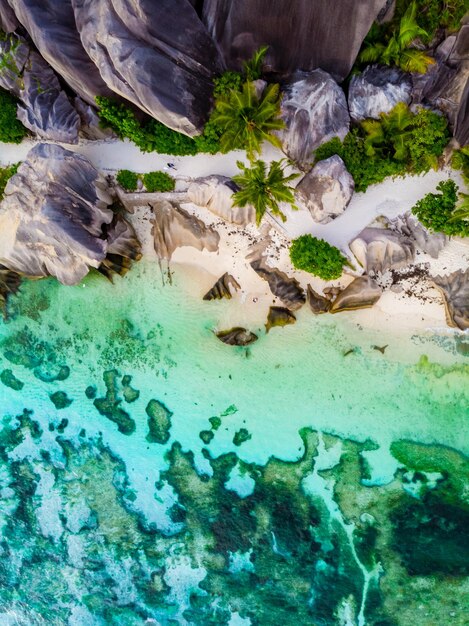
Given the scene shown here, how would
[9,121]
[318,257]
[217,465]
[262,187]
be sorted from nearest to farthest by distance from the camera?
[262,187], [318,257], [9,121], [217,465]

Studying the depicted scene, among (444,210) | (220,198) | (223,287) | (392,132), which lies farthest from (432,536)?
(220,198)

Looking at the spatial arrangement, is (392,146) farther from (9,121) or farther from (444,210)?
(9,121)

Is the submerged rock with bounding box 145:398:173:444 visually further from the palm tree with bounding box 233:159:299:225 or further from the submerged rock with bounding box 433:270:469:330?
the submerged rock with bounding box 433:270:469:330

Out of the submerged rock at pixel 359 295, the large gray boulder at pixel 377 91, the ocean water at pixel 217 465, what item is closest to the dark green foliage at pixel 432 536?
the ocean water at pixel 217 465

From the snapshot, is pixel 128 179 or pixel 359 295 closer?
pixel 359 295

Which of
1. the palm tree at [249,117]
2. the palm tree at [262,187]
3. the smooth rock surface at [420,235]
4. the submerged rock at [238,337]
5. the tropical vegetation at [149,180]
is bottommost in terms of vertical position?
the submerged rock at [238,337]

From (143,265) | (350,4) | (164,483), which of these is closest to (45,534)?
Result: (164,483)

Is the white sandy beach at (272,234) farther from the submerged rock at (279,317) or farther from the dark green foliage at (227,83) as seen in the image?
the dark green foliage at (227,83)

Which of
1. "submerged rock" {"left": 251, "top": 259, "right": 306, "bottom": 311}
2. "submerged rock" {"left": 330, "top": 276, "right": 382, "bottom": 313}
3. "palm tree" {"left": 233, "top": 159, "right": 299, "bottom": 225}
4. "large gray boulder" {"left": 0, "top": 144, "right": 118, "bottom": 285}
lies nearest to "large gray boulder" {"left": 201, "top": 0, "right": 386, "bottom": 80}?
"palm tree" {"left": 233, "top": 159, "right": 299, "bottom": 225}
